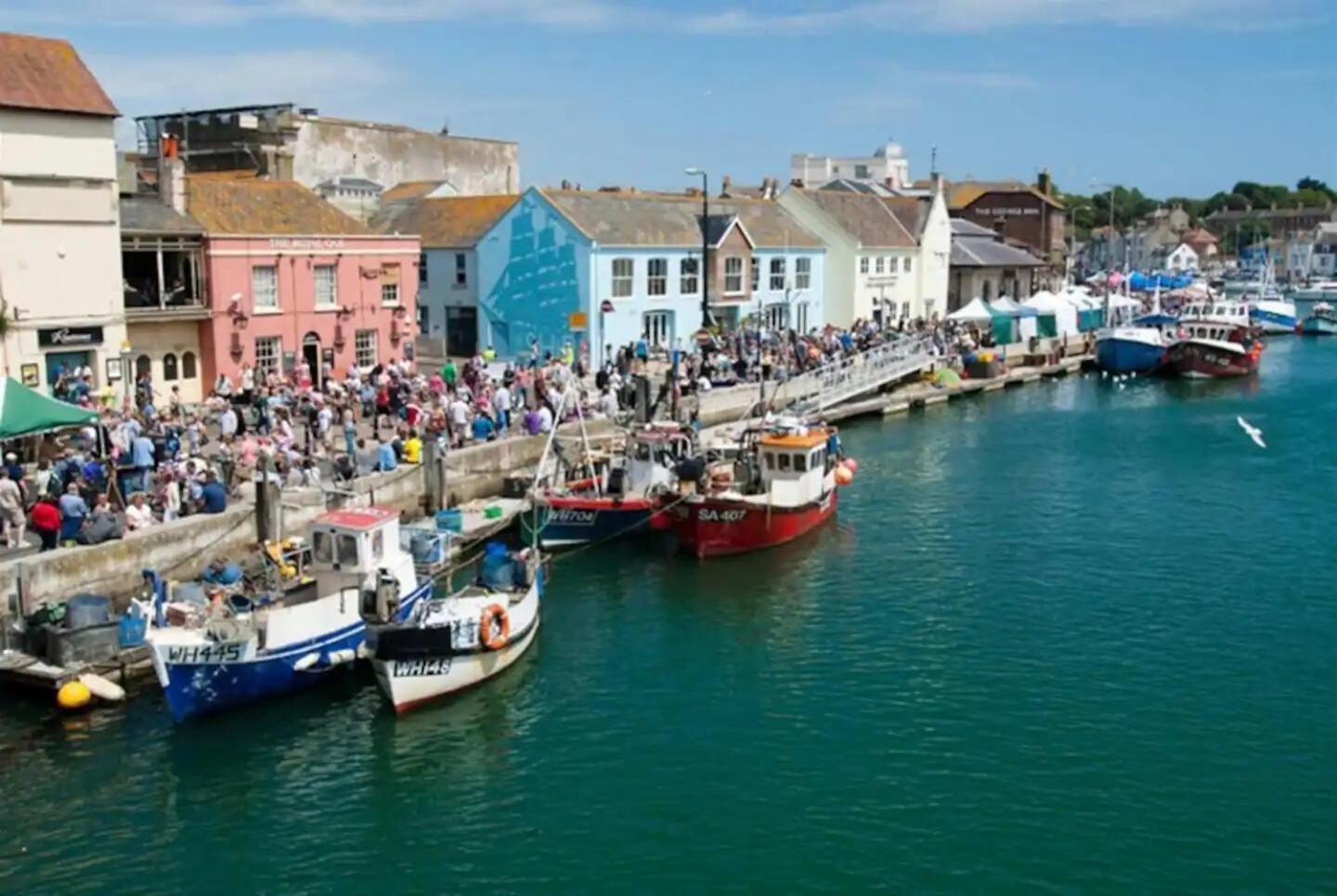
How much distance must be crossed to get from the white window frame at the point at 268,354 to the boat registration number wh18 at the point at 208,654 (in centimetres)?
2085

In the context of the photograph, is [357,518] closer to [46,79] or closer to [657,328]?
[46,79]

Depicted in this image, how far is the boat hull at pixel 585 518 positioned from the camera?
104 feet

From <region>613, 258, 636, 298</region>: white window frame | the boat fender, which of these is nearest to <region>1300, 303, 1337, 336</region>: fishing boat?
<region>613, 258, 636, 298</region>: white window frame

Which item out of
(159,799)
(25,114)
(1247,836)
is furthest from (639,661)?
(25,114)

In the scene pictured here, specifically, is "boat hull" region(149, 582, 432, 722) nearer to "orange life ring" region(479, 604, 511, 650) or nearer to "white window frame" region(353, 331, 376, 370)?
"orange life ring" region(479, 604, 511, 650)

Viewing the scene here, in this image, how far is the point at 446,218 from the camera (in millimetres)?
56562

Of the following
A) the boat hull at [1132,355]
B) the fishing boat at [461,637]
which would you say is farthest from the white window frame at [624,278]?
the fishing boat at [461,637]

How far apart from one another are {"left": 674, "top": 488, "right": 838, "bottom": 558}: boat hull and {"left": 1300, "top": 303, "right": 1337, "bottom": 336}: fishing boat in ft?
265

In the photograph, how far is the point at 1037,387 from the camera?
6500 cm

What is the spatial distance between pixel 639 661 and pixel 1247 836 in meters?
10.5

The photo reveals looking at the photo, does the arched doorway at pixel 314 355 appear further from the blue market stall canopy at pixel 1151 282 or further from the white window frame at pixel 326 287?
the blue market stall canopy at pixel 1151 282

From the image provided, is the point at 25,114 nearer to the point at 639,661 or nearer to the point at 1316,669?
the point at 639,661

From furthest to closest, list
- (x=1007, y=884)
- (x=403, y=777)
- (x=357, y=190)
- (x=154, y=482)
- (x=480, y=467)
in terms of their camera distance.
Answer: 1. (x=357, y=190)
2. (x=480, y=467)
3. (x=154, y=482)
4. (x=403, y=777)
5. (x=1007, y=884)

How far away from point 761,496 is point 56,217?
19.1m
